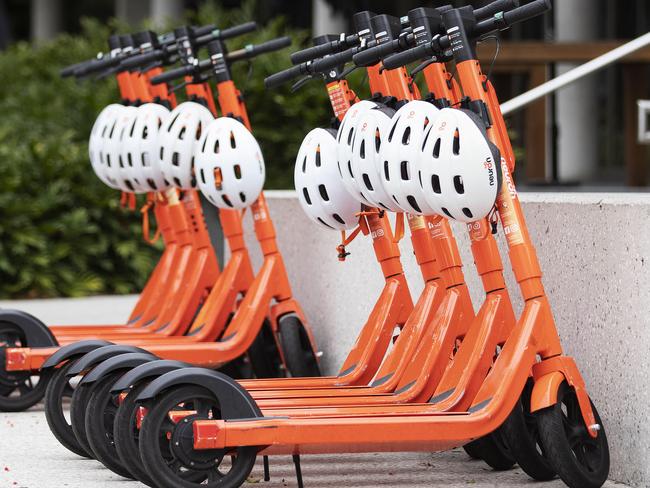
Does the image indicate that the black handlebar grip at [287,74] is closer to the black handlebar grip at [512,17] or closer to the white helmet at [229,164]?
the white helmet at [229,164]

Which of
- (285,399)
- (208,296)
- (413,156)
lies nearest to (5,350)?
(208,296)

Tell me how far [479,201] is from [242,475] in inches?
45.3

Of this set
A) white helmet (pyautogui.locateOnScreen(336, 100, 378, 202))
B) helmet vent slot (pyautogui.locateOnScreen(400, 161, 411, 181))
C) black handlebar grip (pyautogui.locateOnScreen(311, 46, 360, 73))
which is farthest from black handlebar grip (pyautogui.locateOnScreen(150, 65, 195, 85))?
helmet vent slot (pyautogui.locateOnScreen(400, 161, 411, 181))

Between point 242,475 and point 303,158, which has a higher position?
point 303,158

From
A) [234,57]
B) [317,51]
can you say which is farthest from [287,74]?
[234,57]

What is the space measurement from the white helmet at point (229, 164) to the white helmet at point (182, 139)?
1.44ft

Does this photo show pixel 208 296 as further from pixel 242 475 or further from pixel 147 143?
pixel 242 475

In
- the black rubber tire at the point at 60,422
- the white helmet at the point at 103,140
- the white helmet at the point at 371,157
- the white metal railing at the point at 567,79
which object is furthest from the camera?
the white metal railing at the point at 567,79

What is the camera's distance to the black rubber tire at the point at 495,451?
5.44 m

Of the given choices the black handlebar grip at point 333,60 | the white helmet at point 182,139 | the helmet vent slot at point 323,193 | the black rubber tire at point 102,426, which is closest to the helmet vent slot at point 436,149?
the black handlebar grip at point 333,60

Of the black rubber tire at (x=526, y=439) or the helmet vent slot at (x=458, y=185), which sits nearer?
the helmet vent slot at (x=458, y=185)

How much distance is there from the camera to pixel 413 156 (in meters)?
5.02

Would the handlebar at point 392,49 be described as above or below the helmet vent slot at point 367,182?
above

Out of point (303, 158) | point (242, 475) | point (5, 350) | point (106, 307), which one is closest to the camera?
point (242, 475)
